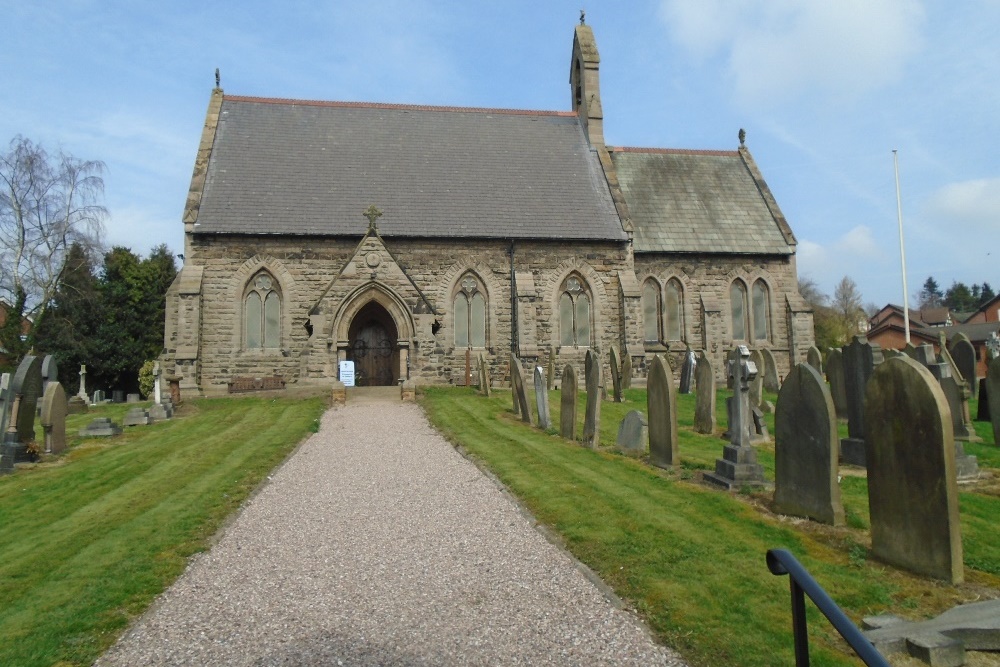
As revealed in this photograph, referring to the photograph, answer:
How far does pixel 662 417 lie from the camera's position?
9.93 meters

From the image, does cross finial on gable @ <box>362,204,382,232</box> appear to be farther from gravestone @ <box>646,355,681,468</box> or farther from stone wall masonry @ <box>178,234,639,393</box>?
gravestone @ <box>646,355,681,468</box>

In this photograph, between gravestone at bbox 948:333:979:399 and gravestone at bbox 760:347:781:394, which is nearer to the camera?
gravestone at bbox 948:333:979:399

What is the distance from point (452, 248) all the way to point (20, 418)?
14.6 meters

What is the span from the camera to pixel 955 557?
5.16 metres

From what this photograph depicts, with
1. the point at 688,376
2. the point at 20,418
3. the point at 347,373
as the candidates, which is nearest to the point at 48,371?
the point at 20,418

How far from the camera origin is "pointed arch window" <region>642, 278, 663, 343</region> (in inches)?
1053

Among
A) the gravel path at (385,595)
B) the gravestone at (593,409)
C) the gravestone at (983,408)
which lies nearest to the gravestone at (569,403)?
the gravestone at (593,409)

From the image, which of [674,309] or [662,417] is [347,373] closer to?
[662,417]

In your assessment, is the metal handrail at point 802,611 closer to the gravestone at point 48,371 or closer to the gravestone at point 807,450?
the gravestone at point 807,450

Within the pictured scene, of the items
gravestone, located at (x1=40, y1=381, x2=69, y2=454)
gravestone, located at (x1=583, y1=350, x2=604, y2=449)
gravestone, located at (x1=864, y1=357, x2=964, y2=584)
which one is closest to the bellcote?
gravestone, located at (x1=583, y1=350, x2=604, y2=449)

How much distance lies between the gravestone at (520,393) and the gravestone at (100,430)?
954cm

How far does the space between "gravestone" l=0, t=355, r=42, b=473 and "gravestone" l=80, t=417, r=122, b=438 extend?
7.51ft

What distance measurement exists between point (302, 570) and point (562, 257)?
19.6 metres

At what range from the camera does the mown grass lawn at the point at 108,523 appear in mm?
4895
